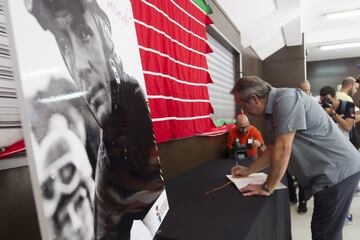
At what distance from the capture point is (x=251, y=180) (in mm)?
1697

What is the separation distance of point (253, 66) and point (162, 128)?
4.89 metres

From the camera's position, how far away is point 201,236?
972mm

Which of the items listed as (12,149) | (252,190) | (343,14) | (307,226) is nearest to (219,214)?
(252,190)

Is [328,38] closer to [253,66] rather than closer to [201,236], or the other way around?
[253,66]

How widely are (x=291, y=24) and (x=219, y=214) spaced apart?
543cm

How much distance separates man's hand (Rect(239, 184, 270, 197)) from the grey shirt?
11.9 inches

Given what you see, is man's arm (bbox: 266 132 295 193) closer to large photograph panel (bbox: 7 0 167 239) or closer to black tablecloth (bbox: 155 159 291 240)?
black tablecloth (bbox: 155 159 291 240)

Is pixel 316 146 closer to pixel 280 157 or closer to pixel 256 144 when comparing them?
pixel 280 157

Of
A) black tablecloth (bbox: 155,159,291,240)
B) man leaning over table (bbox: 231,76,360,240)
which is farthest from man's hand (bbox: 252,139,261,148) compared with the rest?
man leaning over table (bbox: 231,76,360,240)

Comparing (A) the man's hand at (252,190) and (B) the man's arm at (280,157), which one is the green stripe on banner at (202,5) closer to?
(B) the man's arm at (280,157)

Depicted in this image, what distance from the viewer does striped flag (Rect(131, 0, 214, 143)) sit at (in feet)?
5.38

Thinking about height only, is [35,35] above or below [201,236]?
above

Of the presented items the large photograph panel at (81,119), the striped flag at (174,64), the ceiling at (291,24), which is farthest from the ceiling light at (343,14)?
the large photograph panel at (81,119)

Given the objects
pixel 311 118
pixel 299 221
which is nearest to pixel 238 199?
pixel 311 118
